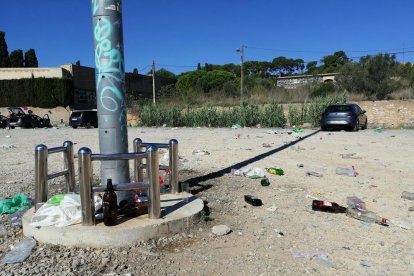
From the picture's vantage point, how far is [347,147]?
11633mm

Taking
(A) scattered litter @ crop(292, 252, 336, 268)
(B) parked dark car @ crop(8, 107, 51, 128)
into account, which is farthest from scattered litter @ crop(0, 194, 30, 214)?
(B) parked dark car @ crop(8, 107, 51, 128)

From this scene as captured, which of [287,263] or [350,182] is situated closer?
[287,263]

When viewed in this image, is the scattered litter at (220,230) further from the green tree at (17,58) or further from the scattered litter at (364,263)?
the green tree at (17,58)

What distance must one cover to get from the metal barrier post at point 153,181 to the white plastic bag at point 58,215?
74cm

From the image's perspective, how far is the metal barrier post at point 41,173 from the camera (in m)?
4.21

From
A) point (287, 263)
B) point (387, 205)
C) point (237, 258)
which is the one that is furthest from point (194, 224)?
point (387, 205)

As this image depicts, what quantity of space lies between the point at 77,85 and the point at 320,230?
41020 mm

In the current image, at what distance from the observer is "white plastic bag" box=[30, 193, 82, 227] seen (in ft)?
12.8

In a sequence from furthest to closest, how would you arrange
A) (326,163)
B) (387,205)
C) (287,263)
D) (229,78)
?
(229,78) < (326,163) < (387,205) < (287,263)

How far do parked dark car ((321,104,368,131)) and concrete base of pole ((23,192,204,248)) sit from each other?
53.2 feet

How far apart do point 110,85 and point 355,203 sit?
11.5 feet

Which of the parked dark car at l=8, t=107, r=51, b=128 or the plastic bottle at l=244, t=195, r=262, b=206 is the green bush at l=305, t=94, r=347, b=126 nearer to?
the plastic bottle at l=244, t=195, r=262, b=206

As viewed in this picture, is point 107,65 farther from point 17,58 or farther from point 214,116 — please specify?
point 17,58

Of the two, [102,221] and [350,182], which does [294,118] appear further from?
[102,221]
